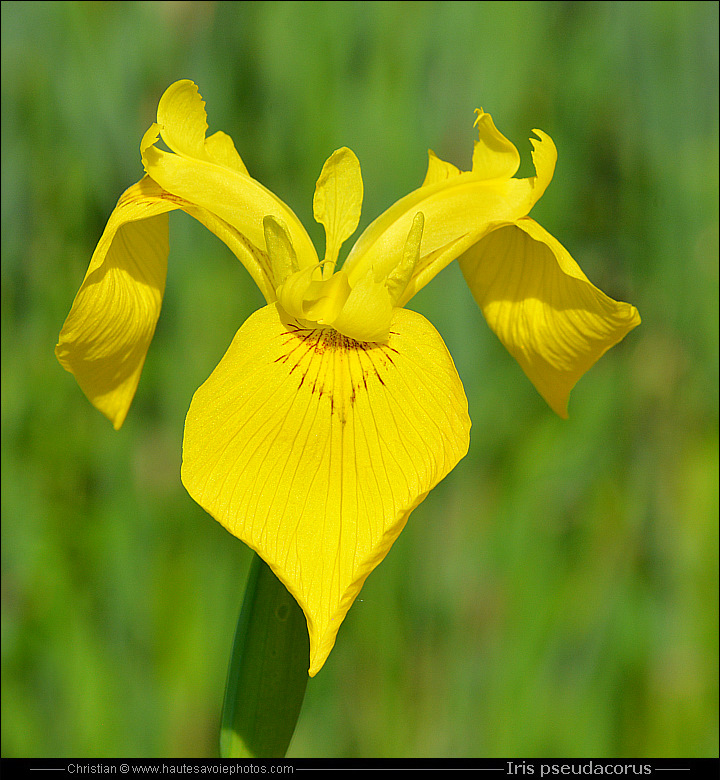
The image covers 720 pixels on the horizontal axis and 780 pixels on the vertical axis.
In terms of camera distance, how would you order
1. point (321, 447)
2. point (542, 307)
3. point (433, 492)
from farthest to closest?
point (433, 492) → point (542, 307) → point (321, 447)

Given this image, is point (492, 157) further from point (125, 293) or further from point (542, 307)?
point (125, 293)

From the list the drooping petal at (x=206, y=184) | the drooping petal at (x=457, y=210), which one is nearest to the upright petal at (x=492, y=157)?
the drooping petal at (x=457, y=210)

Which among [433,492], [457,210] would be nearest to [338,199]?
[457,210]

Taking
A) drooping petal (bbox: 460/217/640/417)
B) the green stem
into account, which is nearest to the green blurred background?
drooping petal (bbox: 460/217/640/417)

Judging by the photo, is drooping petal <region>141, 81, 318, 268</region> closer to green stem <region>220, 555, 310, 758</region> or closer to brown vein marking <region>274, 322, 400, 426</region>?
brown vein marking <region>274, 322, 400, 426</region>

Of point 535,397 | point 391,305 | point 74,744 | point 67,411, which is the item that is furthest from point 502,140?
point 74,744

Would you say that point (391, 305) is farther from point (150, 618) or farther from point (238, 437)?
point (150, 618)
